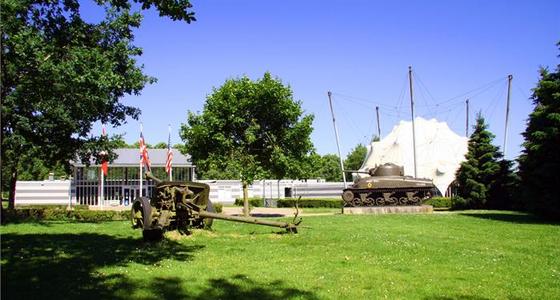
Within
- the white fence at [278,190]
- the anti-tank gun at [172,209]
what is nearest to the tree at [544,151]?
the anti-tank gun at [172,209]

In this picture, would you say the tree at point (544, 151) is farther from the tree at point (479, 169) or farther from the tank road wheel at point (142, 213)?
the tank road wheel at point (142, 213)

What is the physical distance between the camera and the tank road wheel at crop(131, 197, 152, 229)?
13.4 meters

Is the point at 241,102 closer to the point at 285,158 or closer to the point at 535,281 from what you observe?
the point at 285,158

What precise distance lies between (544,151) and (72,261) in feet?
65.6

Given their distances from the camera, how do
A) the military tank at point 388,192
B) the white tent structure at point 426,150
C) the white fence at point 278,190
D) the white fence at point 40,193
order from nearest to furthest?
the military tank at point 388,192 < the white fence at point 40,193 < the white fence at point 278,190 < the white tent structure at point 426,150

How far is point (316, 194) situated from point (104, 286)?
4971cm

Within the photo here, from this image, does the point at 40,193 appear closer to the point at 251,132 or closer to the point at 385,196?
the point at 251,132

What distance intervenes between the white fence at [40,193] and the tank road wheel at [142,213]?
1813 inches

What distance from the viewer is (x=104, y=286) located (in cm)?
785

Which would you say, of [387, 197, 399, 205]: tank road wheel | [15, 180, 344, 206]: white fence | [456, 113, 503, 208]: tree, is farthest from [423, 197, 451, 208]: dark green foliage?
[15, 180, 344, 206]: white fence

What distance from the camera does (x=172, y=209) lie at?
46.4 ft

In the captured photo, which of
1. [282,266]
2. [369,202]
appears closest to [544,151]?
[369,202]

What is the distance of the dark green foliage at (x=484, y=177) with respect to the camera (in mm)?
34406

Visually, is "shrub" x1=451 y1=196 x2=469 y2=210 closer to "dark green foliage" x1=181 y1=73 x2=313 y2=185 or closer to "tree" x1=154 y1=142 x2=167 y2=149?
"dark green foliage" x1=181 y1=73 x2=313 y2=185
